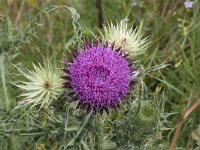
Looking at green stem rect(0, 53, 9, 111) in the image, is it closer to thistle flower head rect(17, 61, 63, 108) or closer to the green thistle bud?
thistle flower head rect(17, 61, 63, 108)

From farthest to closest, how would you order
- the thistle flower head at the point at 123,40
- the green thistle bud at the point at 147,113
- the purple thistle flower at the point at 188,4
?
the purple thistle flower at the point at 188,4
the thistle flower head at the point at 123,40
the green thistle bud at the point at 147,113

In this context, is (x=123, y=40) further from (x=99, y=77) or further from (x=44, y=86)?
(x=44, y=86)

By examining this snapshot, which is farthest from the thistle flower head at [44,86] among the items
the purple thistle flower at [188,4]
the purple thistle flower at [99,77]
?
the purple thistle flower at [188,4]

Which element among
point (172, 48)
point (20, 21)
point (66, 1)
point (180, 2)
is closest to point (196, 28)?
point (172, 48)

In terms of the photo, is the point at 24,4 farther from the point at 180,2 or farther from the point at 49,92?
the point at 49,92

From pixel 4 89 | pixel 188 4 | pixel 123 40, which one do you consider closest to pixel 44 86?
pixel 4 89

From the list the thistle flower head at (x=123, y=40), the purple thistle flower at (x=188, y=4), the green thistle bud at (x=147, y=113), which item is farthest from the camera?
the purple thistle flower at (x=188, y=4)

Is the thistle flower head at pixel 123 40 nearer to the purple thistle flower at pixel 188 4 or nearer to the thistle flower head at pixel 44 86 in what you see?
the thistle flower head at pixel 44 86
